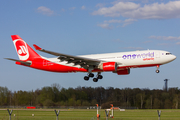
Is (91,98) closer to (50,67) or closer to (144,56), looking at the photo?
(50,67)

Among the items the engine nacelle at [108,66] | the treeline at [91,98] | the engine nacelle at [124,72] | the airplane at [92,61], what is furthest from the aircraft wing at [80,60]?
the treeline at [91,98]

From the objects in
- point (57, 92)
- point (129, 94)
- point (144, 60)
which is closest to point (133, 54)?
point (144, 60)

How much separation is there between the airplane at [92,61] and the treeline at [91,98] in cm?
3173

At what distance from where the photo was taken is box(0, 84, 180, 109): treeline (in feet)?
275

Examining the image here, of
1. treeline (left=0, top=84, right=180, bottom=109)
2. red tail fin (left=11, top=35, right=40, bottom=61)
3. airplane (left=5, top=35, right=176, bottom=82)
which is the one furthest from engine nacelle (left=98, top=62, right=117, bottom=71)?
treeline (left=0, top=84, right=180, bottom=109)

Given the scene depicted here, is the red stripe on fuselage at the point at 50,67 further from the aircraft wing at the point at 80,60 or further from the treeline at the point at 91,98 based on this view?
the treeline at the point at 91,98

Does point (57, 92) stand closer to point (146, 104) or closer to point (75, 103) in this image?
point (75, 103)

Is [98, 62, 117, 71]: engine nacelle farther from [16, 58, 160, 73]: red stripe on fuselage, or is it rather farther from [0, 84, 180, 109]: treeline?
[0, 84, 180, 109]: treeline

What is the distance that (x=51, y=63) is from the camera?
4869 cm

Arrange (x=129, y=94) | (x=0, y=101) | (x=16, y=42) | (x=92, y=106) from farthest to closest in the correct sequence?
(x=129, y=94) → (x=0, y=101) → (x=92, y=106) → (x=16, y=42)

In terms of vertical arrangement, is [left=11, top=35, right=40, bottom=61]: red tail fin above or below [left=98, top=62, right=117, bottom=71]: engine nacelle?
above

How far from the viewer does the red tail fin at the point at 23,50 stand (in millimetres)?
51281

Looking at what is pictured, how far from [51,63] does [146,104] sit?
49.3 meters

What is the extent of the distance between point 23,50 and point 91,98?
143 feet
